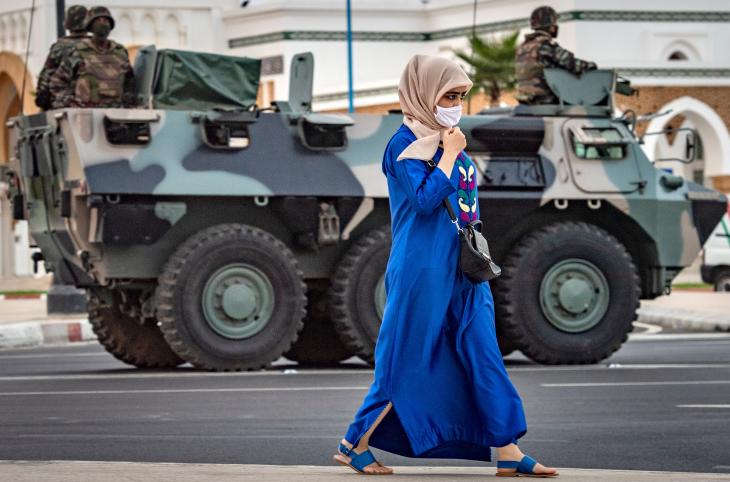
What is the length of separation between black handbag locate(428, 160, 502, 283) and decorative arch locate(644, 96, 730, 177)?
3493 centimetres

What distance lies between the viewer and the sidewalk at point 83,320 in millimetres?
20719

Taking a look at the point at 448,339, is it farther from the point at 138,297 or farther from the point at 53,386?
the point at 138,297

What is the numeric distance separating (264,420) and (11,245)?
127 feet

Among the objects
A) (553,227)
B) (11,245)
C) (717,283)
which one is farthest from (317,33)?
(553,227)

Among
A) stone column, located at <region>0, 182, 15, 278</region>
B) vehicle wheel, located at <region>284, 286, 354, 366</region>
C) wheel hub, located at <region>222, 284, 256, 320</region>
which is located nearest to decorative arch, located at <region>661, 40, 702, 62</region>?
stone column, located at <region>0, 182, 15, 278</region>

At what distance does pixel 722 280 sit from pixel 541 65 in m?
17.1

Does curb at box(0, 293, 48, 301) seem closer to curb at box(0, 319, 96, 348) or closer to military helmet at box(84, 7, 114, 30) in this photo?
curb at box(0, 319, 96, 348)

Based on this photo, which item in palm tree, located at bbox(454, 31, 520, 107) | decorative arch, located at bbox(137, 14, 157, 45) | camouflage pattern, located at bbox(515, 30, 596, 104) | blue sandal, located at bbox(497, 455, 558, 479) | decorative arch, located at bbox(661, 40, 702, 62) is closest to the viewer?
blue sandal, located at bbox(497, 455, 558, 479)

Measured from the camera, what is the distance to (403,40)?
52.2 m

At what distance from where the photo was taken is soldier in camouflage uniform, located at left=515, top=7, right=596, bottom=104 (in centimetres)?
1653

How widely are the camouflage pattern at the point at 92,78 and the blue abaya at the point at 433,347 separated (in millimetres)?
7747

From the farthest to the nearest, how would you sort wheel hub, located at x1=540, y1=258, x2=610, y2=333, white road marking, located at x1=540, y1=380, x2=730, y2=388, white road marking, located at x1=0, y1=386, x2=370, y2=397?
1. wheel hub, located at x1=540, y1=258, x2=610, y2=333
2. white road marking, located at x1=540, y1=380, x2=730, y2=388
3. white road marking, located at x1=0, y1=386, x2=370, y2=397

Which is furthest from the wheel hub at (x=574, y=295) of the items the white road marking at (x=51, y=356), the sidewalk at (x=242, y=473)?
the sidewalk at (x=242, y=473)

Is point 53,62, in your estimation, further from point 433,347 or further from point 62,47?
point 433,347
